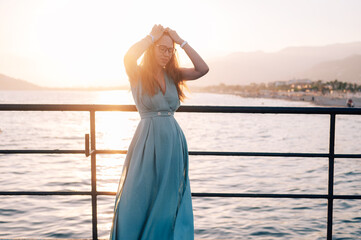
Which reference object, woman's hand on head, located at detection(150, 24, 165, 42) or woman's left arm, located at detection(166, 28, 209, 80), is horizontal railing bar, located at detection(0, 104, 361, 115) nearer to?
woman's left arm, located at detection(166, 28, 209, 80)

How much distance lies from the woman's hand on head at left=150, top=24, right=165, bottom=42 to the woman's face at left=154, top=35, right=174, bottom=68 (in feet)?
0.10

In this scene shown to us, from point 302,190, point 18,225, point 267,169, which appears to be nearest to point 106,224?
point 18,225

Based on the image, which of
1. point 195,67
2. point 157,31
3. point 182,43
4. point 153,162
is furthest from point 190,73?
point 153,162

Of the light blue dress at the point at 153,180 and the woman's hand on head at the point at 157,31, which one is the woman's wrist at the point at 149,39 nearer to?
the woman's hand on head at the point at 157,31

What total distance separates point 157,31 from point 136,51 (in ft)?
0.63

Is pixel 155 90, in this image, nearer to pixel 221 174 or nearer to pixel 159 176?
pixel 159 176

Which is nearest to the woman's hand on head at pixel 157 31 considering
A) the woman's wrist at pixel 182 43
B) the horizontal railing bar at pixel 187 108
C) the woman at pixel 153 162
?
the woman at pixel 153 162

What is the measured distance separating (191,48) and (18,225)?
753cm

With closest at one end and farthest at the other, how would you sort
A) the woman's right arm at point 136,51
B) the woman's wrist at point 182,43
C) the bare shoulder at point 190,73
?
the woman's right arm at point 136,51 < the woman's wrist at point 182,43 < the bare shoulder at point 190,73

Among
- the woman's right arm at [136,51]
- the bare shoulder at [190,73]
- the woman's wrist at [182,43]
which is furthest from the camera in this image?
the bare shoulder at [190,73]

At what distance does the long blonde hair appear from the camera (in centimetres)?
233

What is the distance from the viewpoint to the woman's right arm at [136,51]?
230 centimetres

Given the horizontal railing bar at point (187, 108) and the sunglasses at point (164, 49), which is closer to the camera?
the sunglasses at point (164, 49)

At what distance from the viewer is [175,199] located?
2395 millimetres
